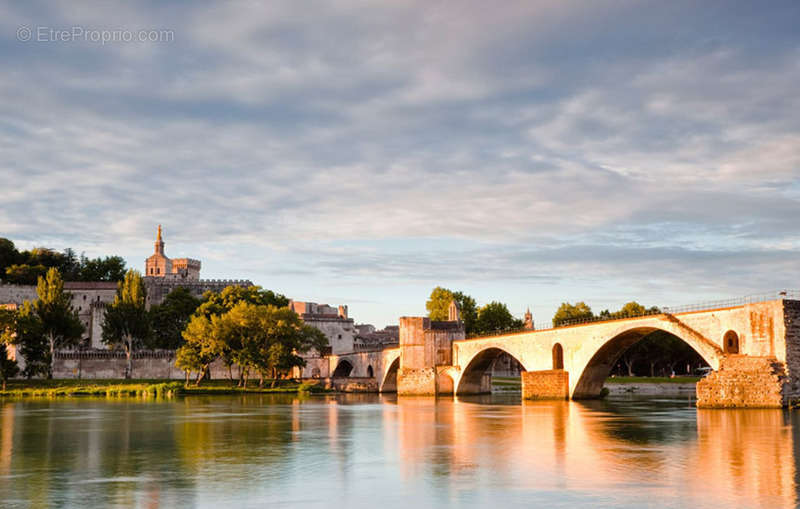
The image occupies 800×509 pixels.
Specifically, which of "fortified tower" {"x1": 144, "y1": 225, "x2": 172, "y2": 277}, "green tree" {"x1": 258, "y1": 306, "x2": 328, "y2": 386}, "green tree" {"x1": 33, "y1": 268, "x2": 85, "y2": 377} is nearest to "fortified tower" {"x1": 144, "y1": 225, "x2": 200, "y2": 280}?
"fortified tower" {"x1": 144, "y1": 225, "x2": 172, "y2": 277}

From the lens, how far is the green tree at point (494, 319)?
116750 mm

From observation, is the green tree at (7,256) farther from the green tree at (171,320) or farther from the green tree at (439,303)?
the green tree at (439,303)

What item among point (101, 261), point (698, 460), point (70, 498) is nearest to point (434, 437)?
point (698, 460)

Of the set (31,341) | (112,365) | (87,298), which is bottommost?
(112,365)

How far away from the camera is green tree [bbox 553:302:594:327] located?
10781cm

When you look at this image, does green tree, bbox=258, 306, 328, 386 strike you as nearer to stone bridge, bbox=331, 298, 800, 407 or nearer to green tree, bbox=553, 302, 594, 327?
stone bridge, bbox=331, 298, 800, 407

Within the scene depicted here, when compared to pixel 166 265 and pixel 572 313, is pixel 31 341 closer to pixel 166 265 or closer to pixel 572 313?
pixel 572 313

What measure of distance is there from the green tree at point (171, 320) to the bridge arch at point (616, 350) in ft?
209

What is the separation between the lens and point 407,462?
23.8 meters

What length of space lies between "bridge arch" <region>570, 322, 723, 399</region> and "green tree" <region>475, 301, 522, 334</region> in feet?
180

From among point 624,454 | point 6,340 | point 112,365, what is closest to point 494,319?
point 112,365

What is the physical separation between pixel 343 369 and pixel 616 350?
5948 cm

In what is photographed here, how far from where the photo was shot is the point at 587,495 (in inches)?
686

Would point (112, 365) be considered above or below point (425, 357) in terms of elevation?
below
